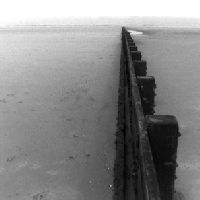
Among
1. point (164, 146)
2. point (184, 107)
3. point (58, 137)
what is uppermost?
point (164, 146)

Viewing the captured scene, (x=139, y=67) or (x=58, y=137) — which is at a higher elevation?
(x=139, y=67)

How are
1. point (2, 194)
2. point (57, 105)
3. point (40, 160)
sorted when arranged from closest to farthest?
point (2, 194) → point (40, 160) → point (57, 105)

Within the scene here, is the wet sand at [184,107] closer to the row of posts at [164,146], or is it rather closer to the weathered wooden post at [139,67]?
the weathered wooden post at [139,67]

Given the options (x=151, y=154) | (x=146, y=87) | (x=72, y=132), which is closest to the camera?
(x=151, y=154)

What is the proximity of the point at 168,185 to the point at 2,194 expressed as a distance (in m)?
2.25

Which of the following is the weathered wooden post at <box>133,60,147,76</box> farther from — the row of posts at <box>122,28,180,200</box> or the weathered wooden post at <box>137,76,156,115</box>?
the row of posts at <box>122,28,180,200</box>

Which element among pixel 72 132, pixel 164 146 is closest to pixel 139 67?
pixel 72 132

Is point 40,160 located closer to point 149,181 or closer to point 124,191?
point 124,191

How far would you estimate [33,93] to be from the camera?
829cm

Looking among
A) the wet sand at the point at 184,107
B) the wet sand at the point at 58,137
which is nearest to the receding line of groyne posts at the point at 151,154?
the wet sand at the point at 58,137

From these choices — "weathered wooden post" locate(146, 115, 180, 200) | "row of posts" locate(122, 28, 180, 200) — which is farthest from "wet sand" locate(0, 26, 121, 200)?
"weathered wooden post" locate(146, 115, 180, 200)

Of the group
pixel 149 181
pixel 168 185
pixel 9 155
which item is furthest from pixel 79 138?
pixel 149 181

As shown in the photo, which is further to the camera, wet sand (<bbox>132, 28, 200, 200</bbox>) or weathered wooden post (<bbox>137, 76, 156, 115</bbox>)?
wet sand (<bbox>132, 28, 200, 200</bbox>)

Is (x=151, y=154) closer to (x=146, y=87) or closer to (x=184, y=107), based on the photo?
(x=146, y=87)
